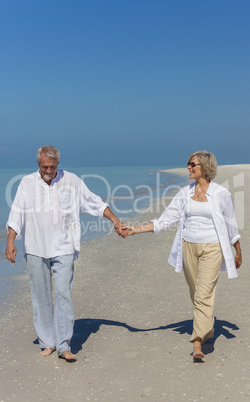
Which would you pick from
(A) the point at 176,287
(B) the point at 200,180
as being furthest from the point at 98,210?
(A) the point at 176,287

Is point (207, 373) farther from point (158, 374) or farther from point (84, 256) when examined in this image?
point (84, 256)

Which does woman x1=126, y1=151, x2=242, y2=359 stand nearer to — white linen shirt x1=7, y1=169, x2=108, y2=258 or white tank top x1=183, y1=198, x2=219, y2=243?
white tank top x1=183, y1=198, x2=219, y2=243

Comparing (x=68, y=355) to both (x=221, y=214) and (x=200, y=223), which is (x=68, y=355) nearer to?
(x=200, y=223)

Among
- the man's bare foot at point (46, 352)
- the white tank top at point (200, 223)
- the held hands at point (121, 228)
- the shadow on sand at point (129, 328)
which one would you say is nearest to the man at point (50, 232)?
the man's bare foot at point (46, 352)

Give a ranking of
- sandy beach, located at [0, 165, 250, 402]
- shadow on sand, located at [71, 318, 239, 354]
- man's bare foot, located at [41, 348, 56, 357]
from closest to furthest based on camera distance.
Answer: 1. sandy beach, located at [0, 165, 250, 402]
2. man's bare foot, located at [41, 348, 56, 357]
3. shadow on sand, located at [71, 318, 239, 354]

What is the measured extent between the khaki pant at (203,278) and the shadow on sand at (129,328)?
0.46 metres

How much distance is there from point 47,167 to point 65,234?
0.70m

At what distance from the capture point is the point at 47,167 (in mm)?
4879

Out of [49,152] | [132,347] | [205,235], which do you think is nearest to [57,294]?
[132,347]

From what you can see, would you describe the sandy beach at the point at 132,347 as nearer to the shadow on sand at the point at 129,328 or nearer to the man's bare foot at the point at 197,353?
the shadow on sand at the point at 129,328

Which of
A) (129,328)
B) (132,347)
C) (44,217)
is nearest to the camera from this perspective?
(44,217)

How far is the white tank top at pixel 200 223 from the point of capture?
5027 millimetres

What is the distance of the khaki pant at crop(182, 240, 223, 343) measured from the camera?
16.1 ft

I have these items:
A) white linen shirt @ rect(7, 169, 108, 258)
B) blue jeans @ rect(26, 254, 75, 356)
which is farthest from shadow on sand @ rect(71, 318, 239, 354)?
white linen shirt @ rect(7, 169, 108, 258)
